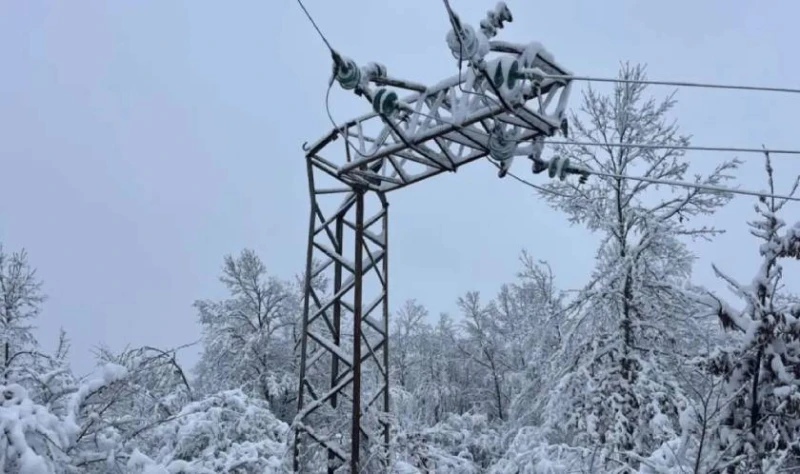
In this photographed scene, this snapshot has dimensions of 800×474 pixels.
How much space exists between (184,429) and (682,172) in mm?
9413

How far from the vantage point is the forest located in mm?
4844

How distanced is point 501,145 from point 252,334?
14783mm

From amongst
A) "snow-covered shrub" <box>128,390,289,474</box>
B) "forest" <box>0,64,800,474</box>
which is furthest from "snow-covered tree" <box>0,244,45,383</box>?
"snow-covered shrub" <box>128,390,289,474</box>

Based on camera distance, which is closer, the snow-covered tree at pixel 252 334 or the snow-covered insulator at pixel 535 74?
the snow-covered insulator at pixel 535 74

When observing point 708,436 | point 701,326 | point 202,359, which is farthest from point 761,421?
point 202,359

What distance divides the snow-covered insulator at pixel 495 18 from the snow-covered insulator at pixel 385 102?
3.13 feet

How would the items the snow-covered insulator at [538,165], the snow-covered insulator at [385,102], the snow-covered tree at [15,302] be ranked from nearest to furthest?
the snow-covered insulator at [385,102], the snow-covered insulator at [538,165], the snow-covered tree at [15,302]

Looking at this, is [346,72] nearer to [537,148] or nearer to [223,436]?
[537,148]

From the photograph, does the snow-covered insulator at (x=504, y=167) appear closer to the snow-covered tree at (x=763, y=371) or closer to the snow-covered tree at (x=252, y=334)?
the snow-covered tree at (x=763, y=371)

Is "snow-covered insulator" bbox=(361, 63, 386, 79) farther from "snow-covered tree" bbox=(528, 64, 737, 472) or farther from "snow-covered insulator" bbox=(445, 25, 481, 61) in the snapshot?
"snow-covered tree" bbox=(528, 64, 737, 472)

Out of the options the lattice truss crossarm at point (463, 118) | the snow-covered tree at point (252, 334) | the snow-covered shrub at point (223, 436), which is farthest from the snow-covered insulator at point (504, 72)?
the snow-covered tree at point (252, 334)

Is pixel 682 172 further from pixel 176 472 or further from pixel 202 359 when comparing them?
pixel 202 359

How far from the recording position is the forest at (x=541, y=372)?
4.84m

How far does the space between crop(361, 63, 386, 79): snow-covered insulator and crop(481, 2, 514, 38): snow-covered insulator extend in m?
1.31
